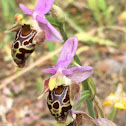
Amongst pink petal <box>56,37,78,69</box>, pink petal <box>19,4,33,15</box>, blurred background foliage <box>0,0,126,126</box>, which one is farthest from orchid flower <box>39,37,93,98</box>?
blurred background foliage <box>0,0,126,126</box>

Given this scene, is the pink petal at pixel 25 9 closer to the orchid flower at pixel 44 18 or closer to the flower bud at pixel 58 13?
the orchid flower at pixel 44 18

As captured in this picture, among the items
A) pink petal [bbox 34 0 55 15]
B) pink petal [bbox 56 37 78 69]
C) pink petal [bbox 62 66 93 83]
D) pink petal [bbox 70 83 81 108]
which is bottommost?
pink petal [bbox 70 83 81 108]

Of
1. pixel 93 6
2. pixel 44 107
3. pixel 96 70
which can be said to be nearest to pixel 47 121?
pixel 44 107

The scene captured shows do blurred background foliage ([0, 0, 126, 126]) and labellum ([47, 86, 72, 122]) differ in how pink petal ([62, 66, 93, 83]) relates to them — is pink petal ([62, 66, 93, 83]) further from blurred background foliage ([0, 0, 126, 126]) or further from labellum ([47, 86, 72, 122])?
blurred background foliage ([0, 0, 126, 126])

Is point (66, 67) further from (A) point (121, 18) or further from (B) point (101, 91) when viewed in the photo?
(A) point (121, 18)

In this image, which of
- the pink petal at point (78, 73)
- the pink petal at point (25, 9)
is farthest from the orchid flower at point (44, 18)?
the pink petal at point (78, 73)

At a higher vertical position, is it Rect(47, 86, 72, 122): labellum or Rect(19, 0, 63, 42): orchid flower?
Rect(19, 0, 63, 42): orchid flower
